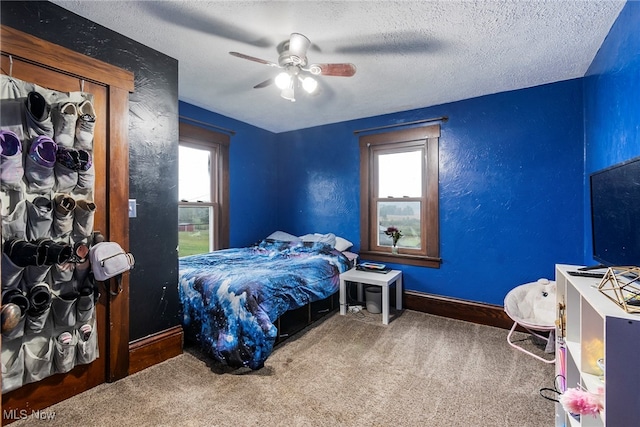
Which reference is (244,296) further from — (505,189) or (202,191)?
(505,189)

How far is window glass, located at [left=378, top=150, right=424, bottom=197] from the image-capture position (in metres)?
3.60

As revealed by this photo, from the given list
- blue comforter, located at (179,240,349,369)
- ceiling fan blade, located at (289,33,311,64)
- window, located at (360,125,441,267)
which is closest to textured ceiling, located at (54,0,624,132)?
ceiling fan blade, located at (289,33,311,64)

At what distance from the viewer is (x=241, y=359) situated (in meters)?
2.12

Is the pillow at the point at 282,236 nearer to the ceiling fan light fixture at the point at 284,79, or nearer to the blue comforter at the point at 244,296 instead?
the blue comforter at the point at 244,296

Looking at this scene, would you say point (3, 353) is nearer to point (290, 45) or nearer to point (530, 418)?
point (290, 45)

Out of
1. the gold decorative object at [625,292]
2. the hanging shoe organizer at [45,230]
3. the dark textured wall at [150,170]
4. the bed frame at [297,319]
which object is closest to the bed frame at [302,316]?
the bed frame at [297,319]

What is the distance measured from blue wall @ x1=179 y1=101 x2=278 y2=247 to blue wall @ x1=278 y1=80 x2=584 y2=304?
1.71 meters

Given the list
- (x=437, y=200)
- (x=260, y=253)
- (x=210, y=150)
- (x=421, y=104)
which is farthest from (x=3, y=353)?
(x=421, y=104)

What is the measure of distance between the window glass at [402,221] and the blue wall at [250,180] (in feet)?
5.73

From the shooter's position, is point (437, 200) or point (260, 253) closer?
point (437, 200)

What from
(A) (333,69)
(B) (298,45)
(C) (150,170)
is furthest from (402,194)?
(C) (150,170)

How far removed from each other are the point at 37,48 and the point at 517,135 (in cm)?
380

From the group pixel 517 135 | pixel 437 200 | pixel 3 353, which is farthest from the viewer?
pixel 437 200

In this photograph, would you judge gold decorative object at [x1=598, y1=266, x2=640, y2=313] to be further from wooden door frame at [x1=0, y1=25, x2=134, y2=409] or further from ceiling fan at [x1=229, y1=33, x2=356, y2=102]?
wooden door frame at [x1=0, y1=25, x2=134, y2=409]
